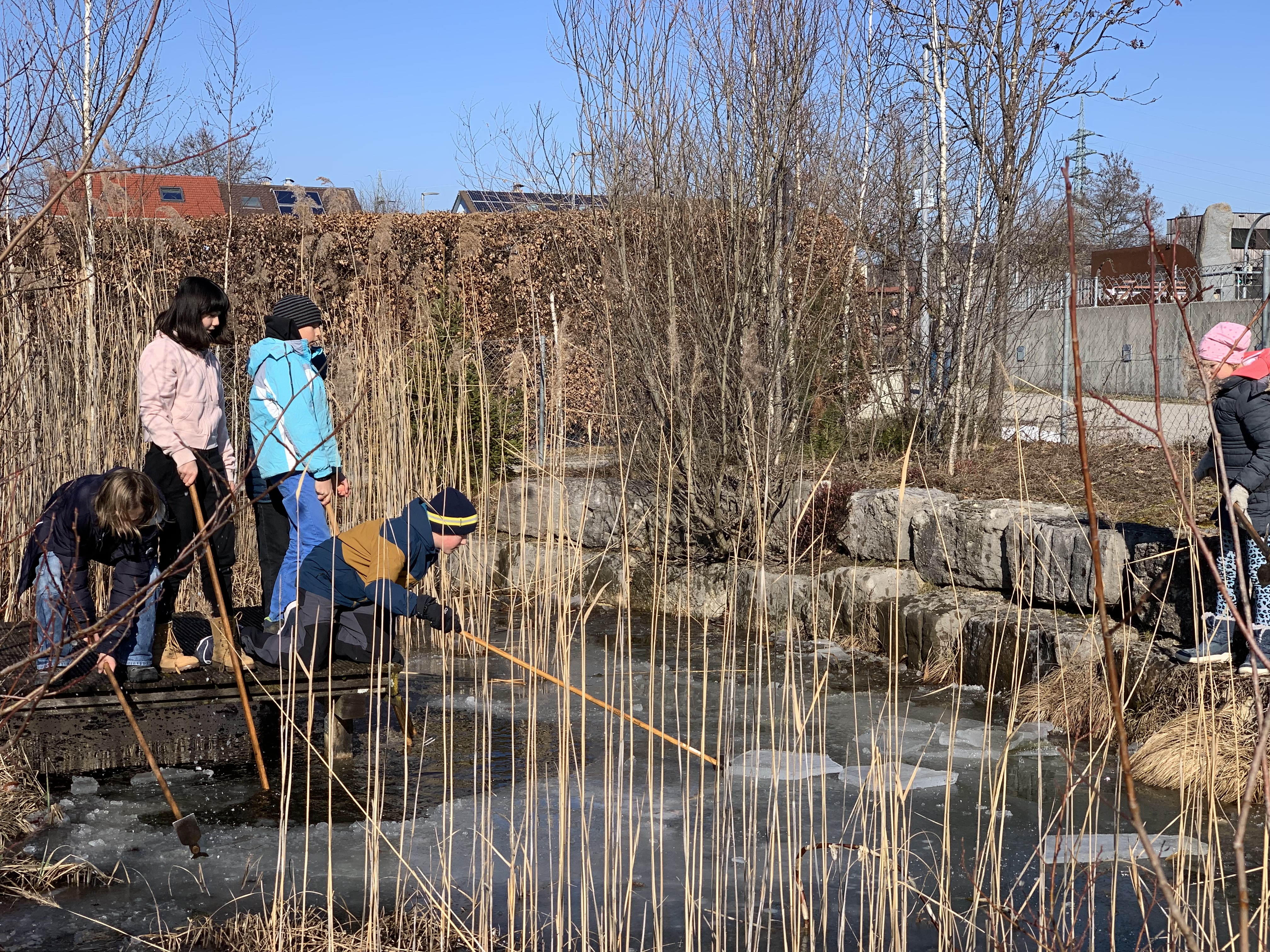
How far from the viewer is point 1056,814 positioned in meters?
2.37

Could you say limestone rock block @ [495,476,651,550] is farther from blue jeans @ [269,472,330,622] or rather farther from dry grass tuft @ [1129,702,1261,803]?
dry grass tuft @ [1129,702,1261,803]

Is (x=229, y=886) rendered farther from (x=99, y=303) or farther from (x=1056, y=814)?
(x=99, y=303)

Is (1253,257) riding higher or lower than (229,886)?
higher

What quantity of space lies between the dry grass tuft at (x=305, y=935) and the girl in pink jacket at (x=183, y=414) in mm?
1489

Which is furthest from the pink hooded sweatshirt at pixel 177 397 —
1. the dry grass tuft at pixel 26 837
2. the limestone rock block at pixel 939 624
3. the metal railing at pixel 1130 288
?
the metal railing at pixel 1130 288

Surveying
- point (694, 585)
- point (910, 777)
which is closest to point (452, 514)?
point (910, 777)

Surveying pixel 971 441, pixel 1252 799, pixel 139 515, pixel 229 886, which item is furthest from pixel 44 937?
pixel 971 441

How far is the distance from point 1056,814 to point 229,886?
7.61 feet

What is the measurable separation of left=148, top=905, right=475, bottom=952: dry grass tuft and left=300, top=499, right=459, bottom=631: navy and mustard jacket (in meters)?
1.25

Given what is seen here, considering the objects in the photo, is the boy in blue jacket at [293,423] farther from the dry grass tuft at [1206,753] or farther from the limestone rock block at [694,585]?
the dry grass tuft at [1206,753]

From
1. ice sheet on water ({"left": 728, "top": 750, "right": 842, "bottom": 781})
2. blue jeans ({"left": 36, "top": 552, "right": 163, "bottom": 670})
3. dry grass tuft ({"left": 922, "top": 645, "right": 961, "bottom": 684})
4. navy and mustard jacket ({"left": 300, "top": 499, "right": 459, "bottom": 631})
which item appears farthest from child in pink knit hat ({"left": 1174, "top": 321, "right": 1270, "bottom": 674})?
blue jeans ({"left": 36, "top": 552, "right": 163, "bottom": 670})

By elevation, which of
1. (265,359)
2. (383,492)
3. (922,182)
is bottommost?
(383,492)

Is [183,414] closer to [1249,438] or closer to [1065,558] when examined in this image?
[1065,558]

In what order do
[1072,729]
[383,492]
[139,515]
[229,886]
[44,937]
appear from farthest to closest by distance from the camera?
1. [383,492]
2. [1072,729]
3. [139,515]
4. [229,886]
5. [44,937]
